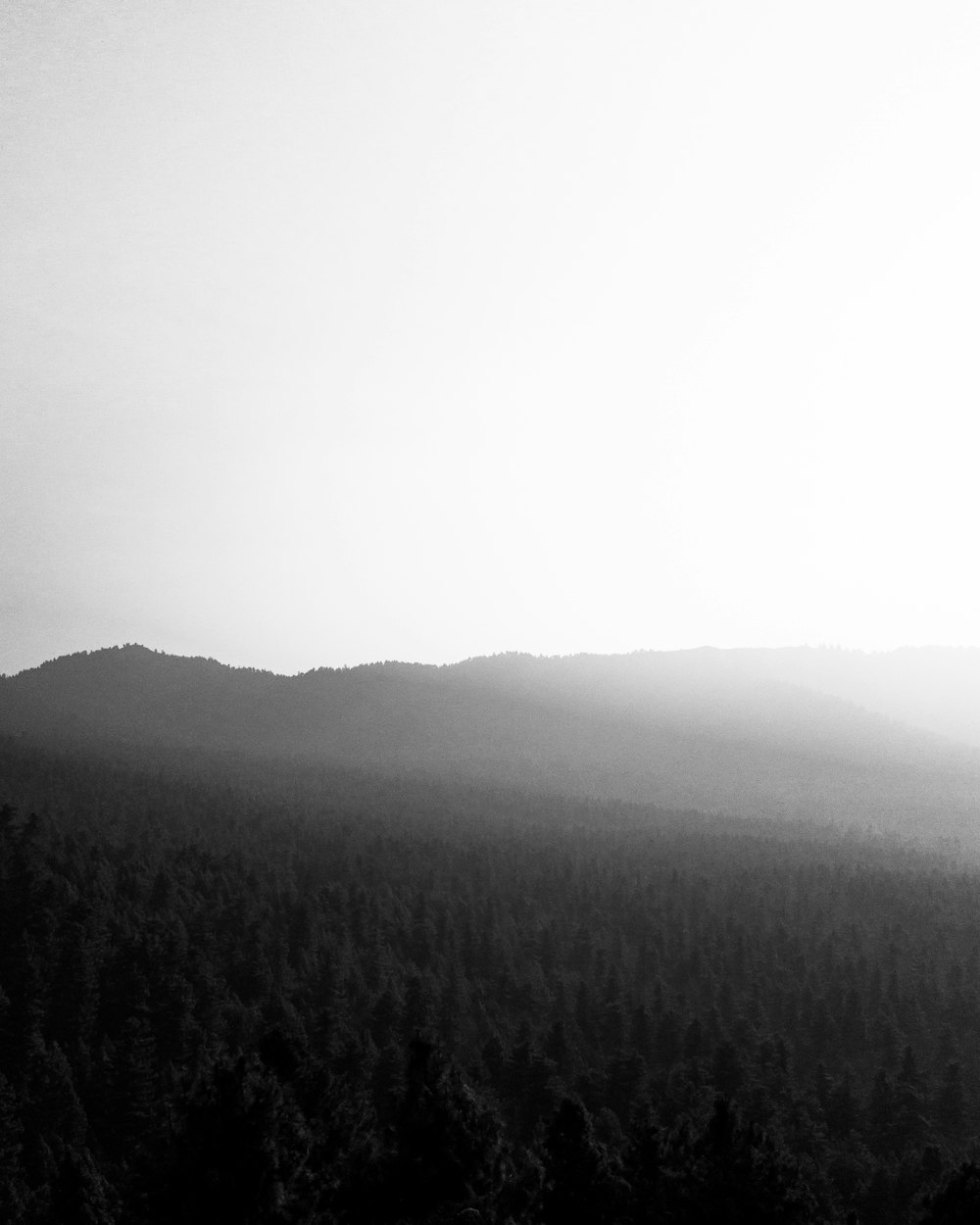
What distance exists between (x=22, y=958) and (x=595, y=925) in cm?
7311

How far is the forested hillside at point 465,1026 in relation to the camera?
101ft

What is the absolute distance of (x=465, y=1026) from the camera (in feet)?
308

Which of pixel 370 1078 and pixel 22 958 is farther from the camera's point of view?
pixel 22 958

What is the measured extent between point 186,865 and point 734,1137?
10375 cm

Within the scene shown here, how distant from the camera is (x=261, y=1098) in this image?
28.9 metres

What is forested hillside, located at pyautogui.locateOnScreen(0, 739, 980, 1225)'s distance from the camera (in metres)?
30.8

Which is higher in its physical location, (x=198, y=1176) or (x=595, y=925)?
(x=198, y=1176)

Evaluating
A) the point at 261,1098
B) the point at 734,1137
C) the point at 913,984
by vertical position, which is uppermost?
the point at 261,1098

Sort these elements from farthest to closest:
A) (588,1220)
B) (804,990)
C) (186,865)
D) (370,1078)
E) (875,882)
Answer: (875,882) < (186,865) < (804,990) < (370,1078) < (588,1220)

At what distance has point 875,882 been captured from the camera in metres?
142

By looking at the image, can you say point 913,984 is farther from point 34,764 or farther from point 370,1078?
point 34,764

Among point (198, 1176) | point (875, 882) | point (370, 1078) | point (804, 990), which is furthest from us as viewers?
point (875, 882)

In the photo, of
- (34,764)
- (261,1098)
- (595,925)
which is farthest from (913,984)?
(34,764)

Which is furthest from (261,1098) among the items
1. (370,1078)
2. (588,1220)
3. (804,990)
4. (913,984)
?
(913,984)
